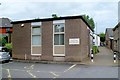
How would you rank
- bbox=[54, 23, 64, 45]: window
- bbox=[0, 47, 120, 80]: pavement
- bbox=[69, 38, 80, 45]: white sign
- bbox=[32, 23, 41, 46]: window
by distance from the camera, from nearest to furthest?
bbox=[0, 47, 120, 80]: pavement
bbox=[69, 38, 80, 45]: white sign
bbox=[54, 23, 64, 45]: window
bbox=[32, 23, 41, 46]: window

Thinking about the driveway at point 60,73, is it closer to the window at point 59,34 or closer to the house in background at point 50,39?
the house in background at point 50,39

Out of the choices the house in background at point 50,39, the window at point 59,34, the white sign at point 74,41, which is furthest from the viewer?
the window at point 59,34

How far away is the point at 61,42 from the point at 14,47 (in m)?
5.99

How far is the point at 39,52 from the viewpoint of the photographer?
81.8ft

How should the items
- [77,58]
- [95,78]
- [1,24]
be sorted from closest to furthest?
[95,78] → [77,58] → [1,24]

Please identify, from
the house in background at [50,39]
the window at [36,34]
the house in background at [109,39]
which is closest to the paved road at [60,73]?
the house in background at [50,39]

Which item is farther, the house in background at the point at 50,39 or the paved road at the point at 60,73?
the house in background at the point at 50,39

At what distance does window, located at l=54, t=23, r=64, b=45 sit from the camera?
2405cm

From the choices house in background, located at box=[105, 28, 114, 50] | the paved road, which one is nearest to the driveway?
the paved road

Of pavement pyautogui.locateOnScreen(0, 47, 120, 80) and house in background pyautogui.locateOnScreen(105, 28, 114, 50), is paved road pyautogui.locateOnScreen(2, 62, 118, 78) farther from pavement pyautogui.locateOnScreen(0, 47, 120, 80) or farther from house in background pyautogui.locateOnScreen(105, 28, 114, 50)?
house in background pyautogui.locateOnScreen(105, 28, 114, 50)

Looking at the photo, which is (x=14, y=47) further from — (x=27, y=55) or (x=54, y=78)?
(x=54, y=78)

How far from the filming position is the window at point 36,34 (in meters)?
25.3

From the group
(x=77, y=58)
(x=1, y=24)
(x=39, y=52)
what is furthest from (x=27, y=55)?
(x=1, y=24)

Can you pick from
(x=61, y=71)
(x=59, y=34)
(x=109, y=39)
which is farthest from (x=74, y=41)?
(x=109, y=39)
